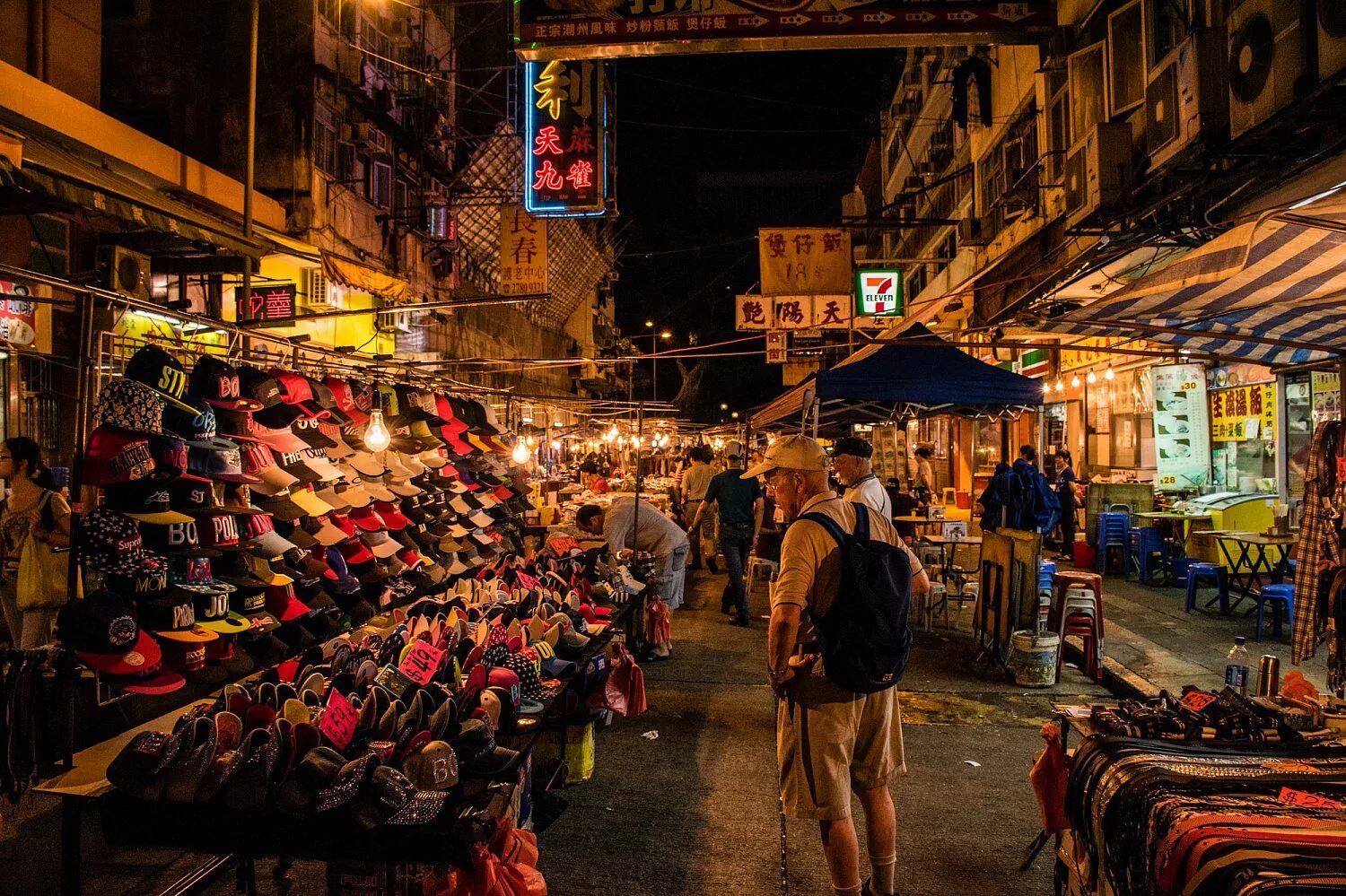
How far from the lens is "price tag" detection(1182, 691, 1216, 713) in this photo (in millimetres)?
3855

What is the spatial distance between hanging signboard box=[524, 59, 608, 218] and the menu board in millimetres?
9987

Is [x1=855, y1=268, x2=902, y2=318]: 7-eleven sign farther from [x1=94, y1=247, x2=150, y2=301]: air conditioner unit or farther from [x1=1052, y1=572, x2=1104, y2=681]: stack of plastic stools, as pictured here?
[x1=94, y1=247, x2=150, y2=301]: air conditioner unit

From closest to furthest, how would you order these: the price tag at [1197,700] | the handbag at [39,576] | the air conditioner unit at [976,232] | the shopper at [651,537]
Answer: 1. the price tag at [1197,700]
2. the handbag at [39,576]
3. the shopper at [651,537]
4. the air conditioner unit at [976,232]

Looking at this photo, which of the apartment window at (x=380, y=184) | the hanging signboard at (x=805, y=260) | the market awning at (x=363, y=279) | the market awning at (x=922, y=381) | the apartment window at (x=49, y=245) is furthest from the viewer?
the hanging signboard at (x=805, y=260)

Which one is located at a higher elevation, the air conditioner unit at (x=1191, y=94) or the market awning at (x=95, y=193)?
the air conditioner unit at (x=1191, y=94)

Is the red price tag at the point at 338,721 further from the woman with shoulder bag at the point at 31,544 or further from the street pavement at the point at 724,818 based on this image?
the woman with shoulder bag at the point at 31,544

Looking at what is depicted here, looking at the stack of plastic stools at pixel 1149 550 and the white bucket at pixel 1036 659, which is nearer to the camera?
the white bucket at pixel 1036 659

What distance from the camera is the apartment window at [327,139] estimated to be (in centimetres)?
1279

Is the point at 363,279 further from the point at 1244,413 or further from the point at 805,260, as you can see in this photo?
the point at 1244,413

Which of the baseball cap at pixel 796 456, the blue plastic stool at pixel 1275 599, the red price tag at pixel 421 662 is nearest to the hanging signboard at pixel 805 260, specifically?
the blue plastic stool at pixel 1275 599

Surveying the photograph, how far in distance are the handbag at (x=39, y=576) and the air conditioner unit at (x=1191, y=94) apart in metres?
11.5

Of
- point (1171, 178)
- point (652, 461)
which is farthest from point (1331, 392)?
point (652, 461)

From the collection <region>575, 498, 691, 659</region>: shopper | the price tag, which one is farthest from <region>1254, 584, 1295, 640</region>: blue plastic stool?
<region>575, 498, 691, 659</region>: shopper

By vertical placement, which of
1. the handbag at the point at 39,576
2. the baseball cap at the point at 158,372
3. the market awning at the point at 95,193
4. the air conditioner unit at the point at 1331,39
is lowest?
the handbag at the point at 39,576
